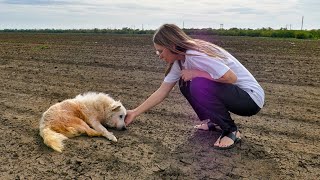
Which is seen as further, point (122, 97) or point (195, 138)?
point (122, 97)

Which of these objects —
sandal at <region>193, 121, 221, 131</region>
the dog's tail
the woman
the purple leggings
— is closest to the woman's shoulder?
the woman

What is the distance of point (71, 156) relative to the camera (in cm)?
480

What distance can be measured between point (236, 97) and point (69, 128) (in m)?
2.28

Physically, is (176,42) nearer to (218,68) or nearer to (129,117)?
(218,68)

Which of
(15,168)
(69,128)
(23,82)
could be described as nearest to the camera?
(15,168)

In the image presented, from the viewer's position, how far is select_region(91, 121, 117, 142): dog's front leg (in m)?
5.45

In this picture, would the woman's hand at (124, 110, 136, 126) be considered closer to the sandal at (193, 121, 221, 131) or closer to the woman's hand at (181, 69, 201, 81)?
the sandal at (193, 121, 221, 131)

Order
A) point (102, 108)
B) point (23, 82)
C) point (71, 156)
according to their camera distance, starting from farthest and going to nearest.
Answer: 1. point (23, 82)
2. point (102, 108)
3. point (71, 156)

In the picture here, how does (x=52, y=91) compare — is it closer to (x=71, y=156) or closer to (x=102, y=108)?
(x=102, y=108)

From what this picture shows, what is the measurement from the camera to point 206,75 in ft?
16.2

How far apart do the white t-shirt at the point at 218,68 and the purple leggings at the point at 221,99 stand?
92 mm

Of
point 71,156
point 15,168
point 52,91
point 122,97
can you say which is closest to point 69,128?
point 71,156

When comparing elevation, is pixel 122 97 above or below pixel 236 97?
below

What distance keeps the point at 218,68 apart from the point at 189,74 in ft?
1.46
